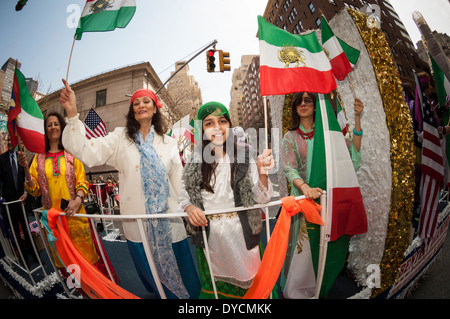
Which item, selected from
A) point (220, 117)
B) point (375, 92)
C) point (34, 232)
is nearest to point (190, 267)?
point (220, 117)

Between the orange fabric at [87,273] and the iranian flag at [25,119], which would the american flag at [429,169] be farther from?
the iranian flag at [25,119]

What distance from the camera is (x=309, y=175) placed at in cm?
167

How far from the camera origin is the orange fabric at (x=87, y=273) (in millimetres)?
1433

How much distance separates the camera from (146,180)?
1533mm

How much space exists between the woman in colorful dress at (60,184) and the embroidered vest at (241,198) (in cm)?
148

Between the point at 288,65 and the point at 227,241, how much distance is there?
1551 mm

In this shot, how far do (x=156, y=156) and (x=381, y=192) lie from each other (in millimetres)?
2160

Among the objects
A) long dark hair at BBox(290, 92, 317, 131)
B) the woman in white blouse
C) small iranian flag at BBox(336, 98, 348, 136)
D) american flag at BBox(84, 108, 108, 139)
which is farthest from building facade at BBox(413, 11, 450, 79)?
american flag at BBox(84, 108, 108, 139)

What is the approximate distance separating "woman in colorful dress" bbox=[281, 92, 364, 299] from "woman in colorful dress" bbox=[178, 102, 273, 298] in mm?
569

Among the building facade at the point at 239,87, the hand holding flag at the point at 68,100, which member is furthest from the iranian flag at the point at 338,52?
the building facade at the point at 239,87

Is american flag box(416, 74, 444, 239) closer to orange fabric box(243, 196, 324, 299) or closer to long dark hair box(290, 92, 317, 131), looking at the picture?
long dark hair box(290, 92, 317, 131)

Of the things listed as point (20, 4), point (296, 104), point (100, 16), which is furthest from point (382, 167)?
point (20, 4)

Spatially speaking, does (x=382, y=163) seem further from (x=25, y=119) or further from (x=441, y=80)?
(x=25, y=119)

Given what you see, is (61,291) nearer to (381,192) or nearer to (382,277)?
(382,277)
